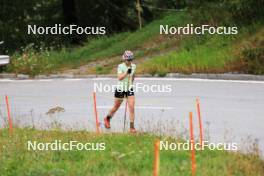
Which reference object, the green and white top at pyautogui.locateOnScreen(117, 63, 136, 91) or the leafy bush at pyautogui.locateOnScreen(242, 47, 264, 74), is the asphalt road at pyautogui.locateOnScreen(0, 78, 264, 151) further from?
the green and white top at pyautogui.locateOnScreen(117, 63, 136, 91)

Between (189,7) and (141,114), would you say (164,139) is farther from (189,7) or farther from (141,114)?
(189,7)

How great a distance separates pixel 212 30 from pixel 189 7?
8.48ft

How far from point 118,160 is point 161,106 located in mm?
6287

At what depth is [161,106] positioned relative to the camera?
19.0 meters

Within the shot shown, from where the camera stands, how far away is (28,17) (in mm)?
38062

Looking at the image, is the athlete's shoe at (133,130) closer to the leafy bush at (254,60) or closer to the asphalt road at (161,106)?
the asphalt road at (161,106)

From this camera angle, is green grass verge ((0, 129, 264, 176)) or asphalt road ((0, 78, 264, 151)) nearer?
green grass verge ((0, 129, 264, 176))

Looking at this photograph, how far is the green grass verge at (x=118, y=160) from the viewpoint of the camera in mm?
12141

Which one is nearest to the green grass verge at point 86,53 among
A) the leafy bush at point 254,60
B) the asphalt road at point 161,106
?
the asphalt road at point 161,106

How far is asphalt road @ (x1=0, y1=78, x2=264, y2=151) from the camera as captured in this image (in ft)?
52.2

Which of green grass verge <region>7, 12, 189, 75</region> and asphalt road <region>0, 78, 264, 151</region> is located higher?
green grass verge <region>7, 12, 189, 75</region>

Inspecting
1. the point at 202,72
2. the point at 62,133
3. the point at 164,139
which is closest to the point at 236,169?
the point at 164,139

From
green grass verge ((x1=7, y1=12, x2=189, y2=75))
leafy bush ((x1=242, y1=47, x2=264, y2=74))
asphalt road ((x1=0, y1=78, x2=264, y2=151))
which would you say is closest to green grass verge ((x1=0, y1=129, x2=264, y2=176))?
asphalt road ((x1=0, y1=78, x2=264, y2=151))

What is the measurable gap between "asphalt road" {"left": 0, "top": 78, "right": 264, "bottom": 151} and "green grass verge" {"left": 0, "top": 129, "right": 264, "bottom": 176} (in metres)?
1.26
